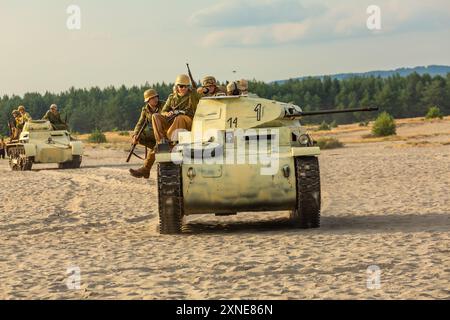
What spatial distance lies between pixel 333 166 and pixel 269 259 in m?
19.9

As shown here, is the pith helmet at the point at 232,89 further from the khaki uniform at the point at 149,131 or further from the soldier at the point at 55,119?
the soldier at the point at 55,119

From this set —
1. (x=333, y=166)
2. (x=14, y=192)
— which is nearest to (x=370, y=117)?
(x=333, y=166)

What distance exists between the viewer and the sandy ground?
8367 millimetres

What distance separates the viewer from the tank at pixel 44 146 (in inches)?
1283

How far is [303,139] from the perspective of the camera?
13.1 m

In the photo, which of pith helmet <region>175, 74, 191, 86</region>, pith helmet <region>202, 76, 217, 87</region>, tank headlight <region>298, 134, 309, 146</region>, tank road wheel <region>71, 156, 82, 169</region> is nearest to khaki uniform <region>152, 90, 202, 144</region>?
pith helmet <region>175, 74, 191, 86</region>

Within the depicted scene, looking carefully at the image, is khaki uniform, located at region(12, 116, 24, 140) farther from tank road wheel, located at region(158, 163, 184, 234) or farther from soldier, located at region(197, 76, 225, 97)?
tank road wheel, located at region(158, 163, 184, 234)

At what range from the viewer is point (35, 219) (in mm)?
15750

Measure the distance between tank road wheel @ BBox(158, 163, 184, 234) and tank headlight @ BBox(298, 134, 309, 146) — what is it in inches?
68.6

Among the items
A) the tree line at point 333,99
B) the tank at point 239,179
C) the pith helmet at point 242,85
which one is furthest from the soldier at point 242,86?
the tree line at point 333,99

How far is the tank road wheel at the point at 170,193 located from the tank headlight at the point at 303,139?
174 cm

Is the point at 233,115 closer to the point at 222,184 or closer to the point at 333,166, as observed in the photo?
the point at 222,184

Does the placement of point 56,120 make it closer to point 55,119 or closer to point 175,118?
point 55,119

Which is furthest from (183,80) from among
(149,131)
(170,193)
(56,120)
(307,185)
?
(56,120)
